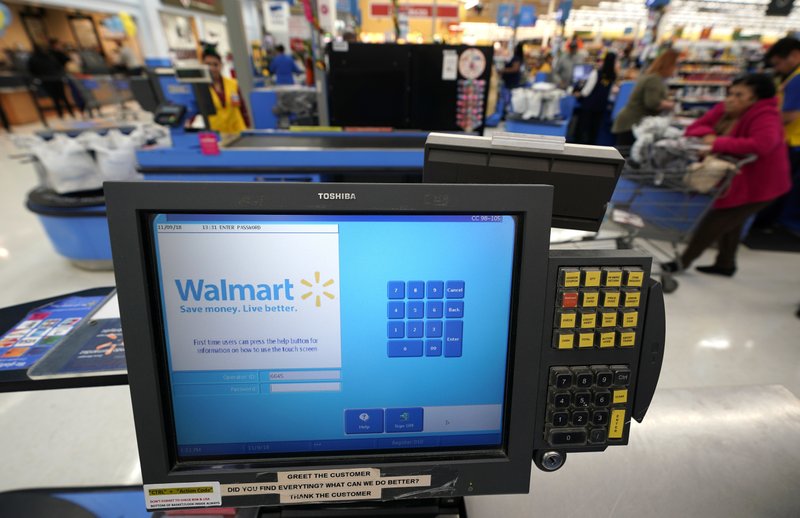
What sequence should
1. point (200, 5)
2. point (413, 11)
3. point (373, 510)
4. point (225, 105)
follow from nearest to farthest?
point (373, 510) < point (225, 105) < point (413, 11) < point (200, 5)

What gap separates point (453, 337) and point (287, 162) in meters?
2.44

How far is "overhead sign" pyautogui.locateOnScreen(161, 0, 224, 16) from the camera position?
15580 millimetres

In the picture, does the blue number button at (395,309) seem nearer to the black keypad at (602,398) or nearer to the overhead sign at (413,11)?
the black keypad at (602,398)

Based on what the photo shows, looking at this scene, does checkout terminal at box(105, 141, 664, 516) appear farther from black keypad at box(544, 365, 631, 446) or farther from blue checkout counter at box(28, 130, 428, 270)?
blue checkout counter at box(28, 130, 428, 270)

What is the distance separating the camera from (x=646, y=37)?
26.5 ft

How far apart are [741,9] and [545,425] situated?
18.0 meters

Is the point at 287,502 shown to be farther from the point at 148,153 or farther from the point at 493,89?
the point at 493,89

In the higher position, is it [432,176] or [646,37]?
[646,37]

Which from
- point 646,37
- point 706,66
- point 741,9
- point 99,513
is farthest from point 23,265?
point 741,9

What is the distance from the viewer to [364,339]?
597 mm

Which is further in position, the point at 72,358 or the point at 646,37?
the point at 646,37

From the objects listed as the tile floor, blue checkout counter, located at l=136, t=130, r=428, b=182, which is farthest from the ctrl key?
blue checkout counter, located at l=136, t=130, r=428, b=182

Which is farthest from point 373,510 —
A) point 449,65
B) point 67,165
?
point 449,65

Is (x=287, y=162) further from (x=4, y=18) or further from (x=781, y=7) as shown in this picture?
(x=4, y=18)
